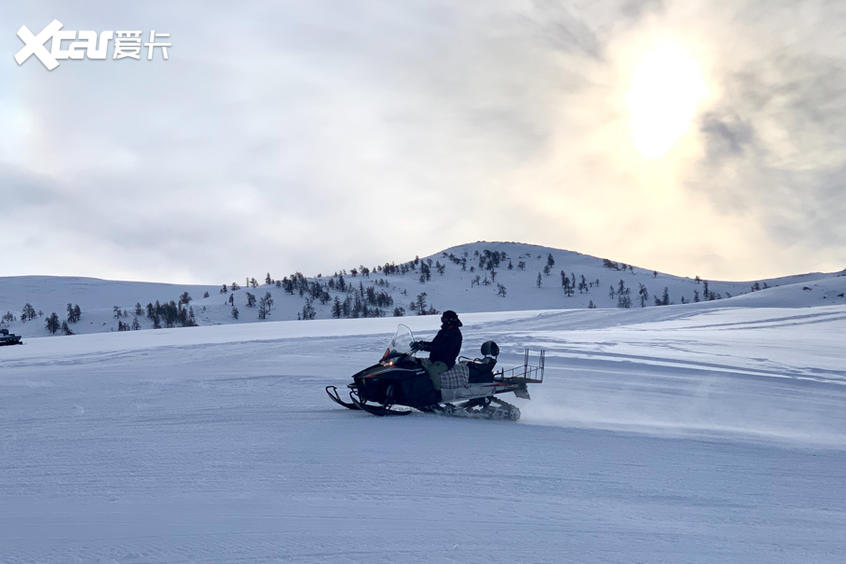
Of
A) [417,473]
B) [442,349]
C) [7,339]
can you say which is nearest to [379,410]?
[442,349]

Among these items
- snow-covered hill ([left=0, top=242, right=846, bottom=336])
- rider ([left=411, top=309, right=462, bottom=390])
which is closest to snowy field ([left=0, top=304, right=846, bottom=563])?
rider ([left=411, top=309, right=462, bottom=390])

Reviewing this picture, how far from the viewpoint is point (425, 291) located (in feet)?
335

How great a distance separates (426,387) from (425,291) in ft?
304

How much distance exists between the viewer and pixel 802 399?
12.1m

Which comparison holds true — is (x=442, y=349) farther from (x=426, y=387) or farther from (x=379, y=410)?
(x=379, y=410)

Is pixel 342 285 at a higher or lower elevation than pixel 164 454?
higher

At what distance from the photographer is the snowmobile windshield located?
9609 mm

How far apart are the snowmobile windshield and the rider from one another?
162mm

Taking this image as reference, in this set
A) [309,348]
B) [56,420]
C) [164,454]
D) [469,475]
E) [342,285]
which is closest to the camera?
[469,475]

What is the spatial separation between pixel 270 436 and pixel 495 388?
3.62 m

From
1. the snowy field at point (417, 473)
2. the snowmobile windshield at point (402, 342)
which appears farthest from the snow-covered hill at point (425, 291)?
the snowmobile windshield at point (402, 342)

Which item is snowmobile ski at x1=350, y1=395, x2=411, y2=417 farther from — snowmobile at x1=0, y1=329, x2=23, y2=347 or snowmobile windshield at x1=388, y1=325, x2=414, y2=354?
snowmobile at x1=0, y1=329, x2=23, y2=347

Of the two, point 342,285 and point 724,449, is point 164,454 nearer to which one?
point 724,449

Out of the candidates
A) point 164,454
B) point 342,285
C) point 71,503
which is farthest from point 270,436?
point 342,285
